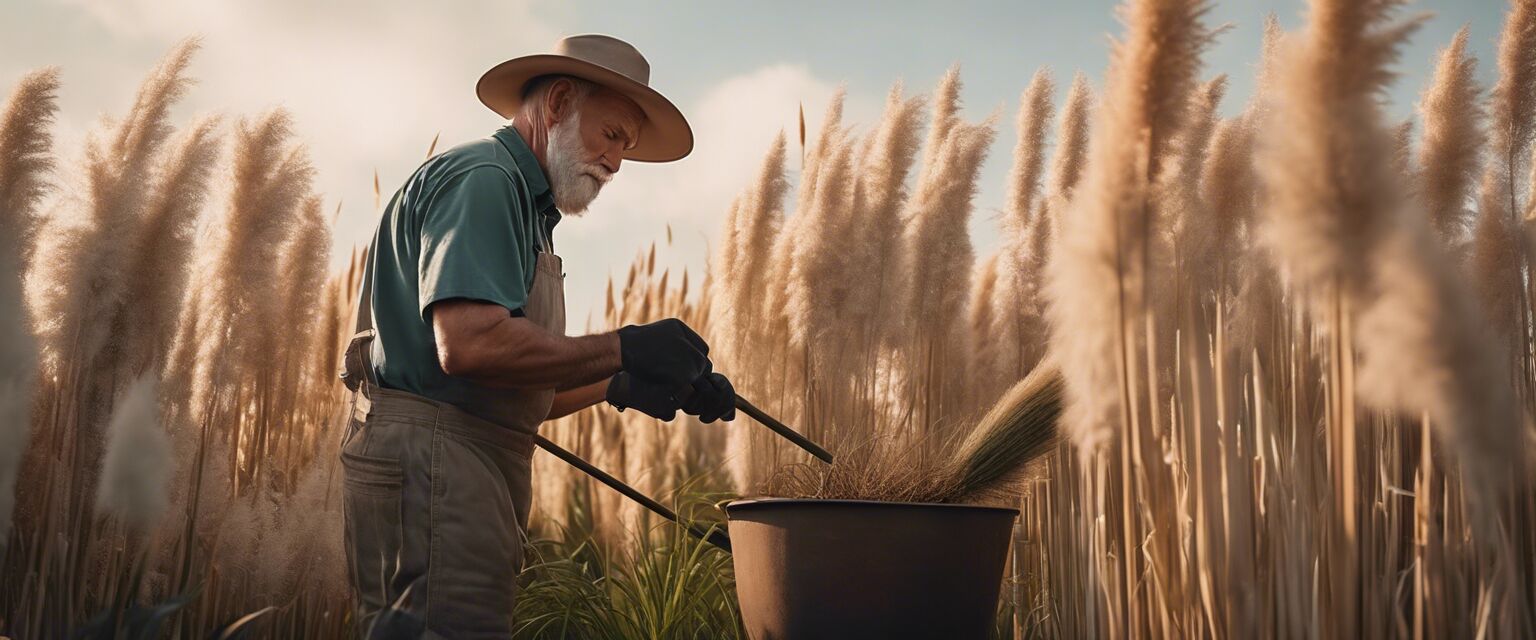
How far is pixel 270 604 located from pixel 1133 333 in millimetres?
2599

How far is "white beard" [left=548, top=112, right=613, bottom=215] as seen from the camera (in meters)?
2.71

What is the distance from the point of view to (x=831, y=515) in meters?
2.50

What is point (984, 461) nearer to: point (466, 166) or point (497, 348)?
point (497, 348)

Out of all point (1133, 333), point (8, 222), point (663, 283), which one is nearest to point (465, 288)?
point (1133, 333)

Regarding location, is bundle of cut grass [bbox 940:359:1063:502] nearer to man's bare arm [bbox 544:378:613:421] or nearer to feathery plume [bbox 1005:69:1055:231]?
man's bare arm [bbox 544:378:613:421]

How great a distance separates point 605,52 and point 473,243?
30.3 inches

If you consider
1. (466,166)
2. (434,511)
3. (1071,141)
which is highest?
(1071,141)

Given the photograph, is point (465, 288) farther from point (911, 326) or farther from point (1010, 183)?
point (1010, 183)

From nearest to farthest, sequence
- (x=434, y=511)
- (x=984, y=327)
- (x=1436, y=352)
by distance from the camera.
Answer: (x=1436, y=352) < (x=434, y=511) < (x=984, y=327)

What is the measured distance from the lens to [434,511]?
237cm

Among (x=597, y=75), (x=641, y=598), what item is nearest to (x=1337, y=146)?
(x=597, y=75)

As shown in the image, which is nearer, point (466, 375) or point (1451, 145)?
point (466, 375)

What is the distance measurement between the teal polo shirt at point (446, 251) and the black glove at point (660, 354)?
257mm

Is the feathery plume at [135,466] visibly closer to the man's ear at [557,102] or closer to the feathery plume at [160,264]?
the feathery plume at [160,264]
